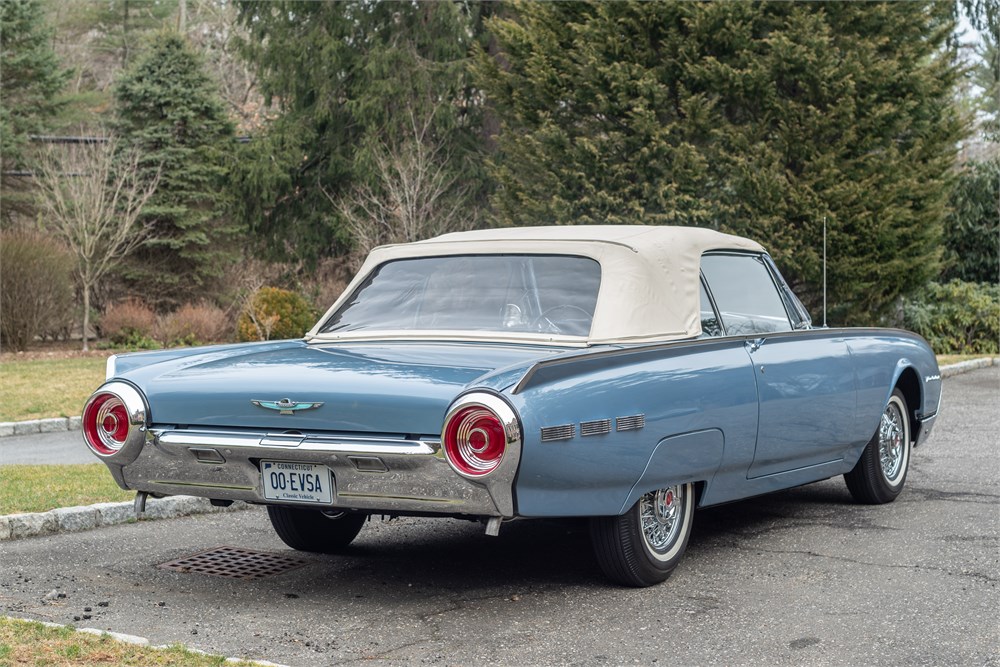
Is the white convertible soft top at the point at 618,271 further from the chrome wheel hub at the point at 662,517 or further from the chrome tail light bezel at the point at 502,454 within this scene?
the chrome tail light bezel at the point at 502,454

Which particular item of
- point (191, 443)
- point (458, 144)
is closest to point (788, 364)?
point (191, 443)

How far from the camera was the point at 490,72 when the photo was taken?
22734 millimetres

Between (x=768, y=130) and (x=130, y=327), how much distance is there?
12.4 m

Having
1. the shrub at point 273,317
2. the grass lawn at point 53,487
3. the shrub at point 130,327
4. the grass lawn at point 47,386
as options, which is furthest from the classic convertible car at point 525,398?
the shrub at point 130,327

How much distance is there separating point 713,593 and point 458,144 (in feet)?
81.7

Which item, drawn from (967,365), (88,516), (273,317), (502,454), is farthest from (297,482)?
(273,317)

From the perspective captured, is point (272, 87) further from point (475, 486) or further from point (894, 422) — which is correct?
point (475, 486)

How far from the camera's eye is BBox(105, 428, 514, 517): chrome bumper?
4.68 m

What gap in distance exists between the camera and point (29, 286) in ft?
72.8

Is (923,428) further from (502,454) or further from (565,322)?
(502,454)

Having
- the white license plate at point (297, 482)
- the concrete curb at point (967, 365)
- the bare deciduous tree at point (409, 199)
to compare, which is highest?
the bare deciduous tree at point (409, 199)

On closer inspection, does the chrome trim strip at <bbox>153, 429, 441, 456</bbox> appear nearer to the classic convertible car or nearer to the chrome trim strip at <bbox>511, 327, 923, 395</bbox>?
the classic convertible car

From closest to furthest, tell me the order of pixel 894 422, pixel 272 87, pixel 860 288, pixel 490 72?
pixel 894 422 < pixel 860 288 < pixel 490 72 < pixel 272 87

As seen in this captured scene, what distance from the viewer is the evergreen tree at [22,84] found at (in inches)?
1161
